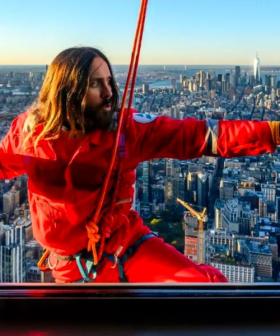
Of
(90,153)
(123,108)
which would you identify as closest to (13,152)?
(90,153)

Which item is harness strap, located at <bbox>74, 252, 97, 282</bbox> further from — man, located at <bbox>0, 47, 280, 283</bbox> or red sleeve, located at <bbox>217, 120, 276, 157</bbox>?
red sleeve, located at <bbox>217, 120, 276, 157</bbox>

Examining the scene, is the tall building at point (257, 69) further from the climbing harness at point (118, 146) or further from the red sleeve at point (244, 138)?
the climbing harness at point (118, 146)

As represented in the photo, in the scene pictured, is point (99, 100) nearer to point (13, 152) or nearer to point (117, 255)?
point (13, 152)

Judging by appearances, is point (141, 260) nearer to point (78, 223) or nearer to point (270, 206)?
point (78, 223)

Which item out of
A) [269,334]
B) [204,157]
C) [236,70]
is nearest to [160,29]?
[236,70]

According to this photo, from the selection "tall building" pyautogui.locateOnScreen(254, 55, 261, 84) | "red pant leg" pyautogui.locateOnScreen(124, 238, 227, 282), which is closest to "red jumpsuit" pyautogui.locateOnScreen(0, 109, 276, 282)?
"red pant leg" pyautogui.locateOnScreen(124, 238, 227, 282)

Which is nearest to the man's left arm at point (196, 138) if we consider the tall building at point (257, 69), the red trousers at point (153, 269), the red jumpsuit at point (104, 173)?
the red jumpsuit at point (104, 173)
